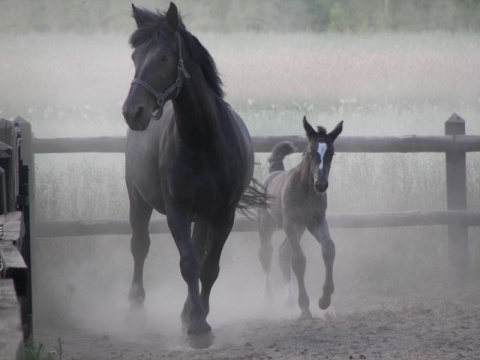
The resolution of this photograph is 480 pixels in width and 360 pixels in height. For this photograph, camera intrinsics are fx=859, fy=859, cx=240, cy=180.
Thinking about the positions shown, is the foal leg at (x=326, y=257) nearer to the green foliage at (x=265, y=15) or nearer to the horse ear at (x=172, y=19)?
the horse ear at (x=172, y=19)

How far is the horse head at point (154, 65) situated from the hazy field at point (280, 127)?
78.5 inches

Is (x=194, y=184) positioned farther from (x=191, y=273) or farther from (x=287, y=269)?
(x=287, y=269)

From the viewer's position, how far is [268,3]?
86.8 ft

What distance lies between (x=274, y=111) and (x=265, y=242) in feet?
24.6

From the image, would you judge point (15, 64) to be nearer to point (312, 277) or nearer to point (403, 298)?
point (312, 277)

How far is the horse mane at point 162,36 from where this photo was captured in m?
5.63

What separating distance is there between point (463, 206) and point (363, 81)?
32.5 ft

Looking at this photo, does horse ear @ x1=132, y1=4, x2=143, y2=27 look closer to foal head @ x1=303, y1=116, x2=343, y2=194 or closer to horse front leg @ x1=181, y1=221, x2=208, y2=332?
horse front leg @ x1=181, y1=221, x2=208, y2=332

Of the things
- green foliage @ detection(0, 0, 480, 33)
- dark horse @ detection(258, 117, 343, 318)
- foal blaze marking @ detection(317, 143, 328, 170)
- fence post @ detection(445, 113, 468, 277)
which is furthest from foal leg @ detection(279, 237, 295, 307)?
green foliage @ detection(0, 0, 480, 33)

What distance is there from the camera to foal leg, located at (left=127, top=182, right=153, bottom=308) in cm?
780

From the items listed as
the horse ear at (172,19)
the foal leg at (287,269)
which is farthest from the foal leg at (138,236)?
the horse ear at (172,19)

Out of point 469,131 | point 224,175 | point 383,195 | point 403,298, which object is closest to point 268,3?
point 469,131

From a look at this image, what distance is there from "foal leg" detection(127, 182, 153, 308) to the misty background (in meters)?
0.33

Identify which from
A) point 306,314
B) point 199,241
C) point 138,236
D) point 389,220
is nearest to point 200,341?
point 199,241
